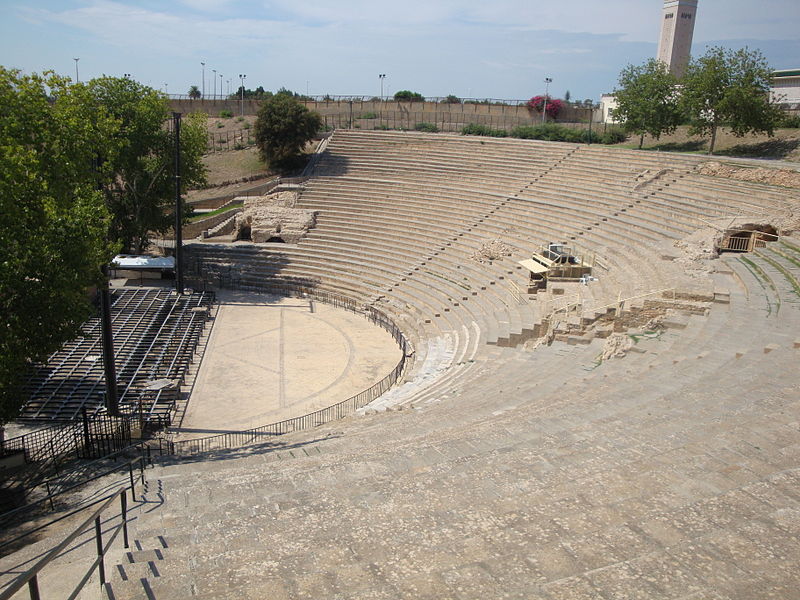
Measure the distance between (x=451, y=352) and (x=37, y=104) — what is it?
13204 millimetres

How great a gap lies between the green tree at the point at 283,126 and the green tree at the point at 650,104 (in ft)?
62.5

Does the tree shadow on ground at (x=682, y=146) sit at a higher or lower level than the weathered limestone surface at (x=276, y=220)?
higher

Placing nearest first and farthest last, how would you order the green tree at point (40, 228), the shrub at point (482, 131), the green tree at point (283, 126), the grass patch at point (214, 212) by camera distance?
the green tree at point (40, 228), the grass patch at point (214, 212), the green tree at point (283, 126), the shrub at point (482, 131)

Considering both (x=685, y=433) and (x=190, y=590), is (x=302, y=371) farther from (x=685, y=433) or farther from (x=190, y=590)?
(x=190, y=590)

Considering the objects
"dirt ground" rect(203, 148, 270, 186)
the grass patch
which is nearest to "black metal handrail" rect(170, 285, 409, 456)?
the grass patch

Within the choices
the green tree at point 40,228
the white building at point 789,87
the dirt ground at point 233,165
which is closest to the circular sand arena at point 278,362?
the green tree at point 40,228

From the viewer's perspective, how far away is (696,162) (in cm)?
3016

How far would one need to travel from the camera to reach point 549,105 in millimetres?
51812

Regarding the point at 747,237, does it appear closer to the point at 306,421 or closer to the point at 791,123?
the point at 791,123

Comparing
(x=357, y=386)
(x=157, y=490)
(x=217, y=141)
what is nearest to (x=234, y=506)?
(x=157, y=490)

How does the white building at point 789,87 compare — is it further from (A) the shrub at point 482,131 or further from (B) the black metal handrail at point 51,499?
(B) the black metal handrail at point 51,499

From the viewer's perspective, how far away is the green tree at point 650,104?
36625 mm

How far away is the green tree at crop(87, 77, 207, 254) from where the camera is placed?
93.3 feet

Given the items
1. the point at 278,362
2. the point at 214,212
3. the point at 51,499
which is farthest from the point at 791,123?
the point at 51,499
